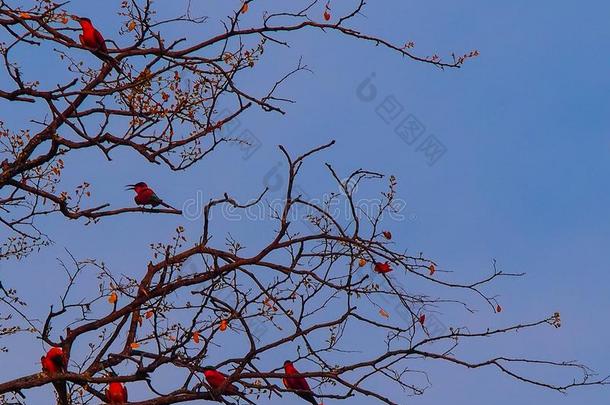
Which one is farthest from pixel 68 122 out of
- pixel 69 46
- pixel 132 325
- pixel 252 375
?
pixel 252 375

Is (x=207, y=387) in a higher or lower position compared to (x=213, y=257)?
lower

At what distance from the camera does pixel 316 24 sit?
6.69 m

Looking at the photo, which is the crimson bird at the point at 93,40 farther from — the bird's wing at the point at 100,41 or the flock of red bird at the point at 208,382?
the flock of red bird at the point at 208,382

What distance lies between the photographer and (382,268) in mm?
6375

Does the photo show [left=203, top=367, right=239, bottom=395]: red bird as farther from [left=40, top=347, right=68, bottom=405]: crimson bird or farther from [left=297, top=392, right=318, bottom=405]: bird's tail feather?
[left=40, top=347, right=68, bottom=405]: crimson bird

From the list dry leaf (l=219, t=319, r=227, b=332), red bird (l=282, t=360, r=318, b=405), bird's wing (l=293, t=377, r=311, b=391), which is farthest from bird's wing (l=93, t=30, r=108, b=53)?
bird's wing (l=293, t=377, r=311, b=391)

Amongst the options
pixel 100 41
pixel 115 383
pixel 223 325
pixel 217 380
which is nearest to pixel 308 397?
pixel 217 380

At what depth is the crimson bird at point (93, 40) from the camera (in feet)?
21.0

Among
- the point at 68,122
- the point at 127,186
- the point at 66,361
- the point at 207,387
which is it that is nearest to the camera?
the point at 207,387

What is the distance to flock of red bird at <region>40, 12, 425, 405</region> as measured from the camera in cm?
596

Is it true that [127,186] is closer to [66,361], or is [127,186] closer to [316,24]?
[66,361]

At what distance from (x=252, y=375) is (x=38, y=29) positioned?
2.78m

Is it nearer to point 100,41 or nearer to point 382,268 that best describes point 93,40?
point 100,41

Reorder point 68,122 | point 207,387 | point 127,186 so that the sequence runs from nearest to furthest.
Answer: point 207,387 → point 68,122 → point 127,186
